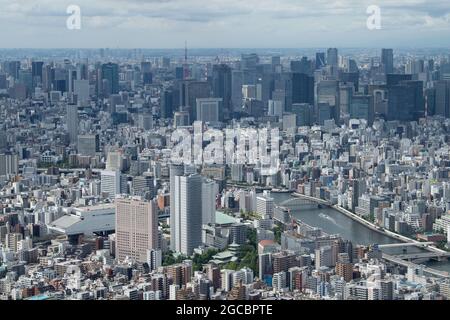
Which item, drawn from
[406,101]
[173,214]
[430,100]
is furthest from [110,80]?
[430,100]

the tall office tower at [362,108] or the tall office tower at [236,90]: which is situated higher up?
the tall office tower at [236,90]

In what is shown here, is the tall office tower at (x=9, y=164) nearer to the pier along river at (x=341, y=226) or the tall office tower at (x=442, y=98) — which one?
the pier along river at (x=341, y=226)

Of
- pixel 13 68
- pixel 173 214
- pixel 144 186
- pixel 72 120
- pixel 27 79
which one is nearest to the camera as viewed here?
pixel 173 214

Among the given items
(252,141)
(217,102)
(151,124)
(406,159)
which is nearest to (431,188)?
(406,159)

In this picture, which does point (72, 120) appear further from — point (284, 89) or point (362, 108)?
point (362, 108)

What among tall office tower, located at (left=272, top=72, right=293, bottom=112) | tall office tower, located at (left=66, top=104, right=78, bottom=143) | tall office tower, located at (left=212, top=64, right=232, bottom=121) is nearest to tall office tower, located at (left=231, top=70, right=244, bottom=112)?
tall office tower, located at (left=212, top=64, right=232, bottom=121)

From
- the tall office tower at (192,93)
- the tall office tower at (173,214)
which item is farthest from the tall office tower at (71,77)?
the tall office tower at (173,214)

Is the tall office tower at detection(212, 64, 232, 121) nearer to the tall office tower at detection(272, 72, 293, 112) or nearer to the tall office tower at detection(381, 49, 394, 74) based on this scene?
the tall office tower at detection(272, 72, 293, 112)

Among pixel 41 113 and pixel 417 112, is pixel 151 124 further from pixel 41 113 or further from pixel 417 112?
pixel 417 112
